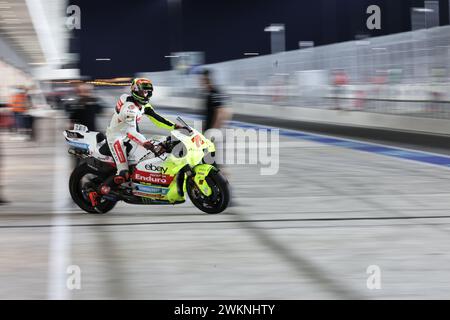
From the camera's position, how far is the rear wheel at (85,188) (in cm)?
1082

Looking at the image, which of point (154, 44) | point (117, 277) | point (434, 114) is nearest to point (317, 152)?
point (434, 114)

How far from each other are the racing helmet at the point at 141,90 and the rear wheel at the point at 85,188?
1.07 m

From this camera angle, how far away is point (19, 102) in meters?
27.2

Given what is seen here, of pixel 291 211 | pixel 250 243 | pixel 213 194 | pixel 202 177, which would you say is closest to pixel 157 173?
pixel 202 177

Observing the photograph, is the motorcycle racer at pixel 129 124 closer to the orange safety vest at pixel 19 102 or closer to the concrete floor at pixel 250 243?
the concrete floor at pixel 250 243

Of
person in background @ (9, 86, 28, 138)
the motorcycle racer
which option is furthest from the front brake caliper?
person in background @ (9, 86, 28, 138)

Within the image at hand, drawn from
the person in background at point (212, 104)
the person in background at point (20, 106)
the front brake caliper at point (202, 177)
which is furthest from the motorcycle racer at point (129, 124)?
the person in background at point (20, 106)

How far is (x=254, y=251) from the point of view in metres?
8.22

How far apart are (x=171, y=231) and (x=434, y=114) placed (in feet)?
56.1

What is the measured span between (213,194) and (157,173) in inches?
27.4

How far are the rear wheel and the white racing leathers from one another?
1.17ft

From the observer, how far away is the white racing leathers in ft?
34.2

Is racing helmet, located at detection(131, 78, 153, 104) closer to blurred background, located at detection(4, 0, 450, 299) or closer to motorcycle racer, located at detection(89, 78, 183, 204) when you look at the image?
motorcycle racer, located at detection(89, 78, 183, 204)
